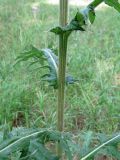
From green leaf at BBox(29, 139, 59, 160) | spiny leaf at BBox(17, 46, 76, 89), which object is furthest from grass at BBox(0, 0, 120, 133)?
green leaf at BBox(29, 139, 59, 160)

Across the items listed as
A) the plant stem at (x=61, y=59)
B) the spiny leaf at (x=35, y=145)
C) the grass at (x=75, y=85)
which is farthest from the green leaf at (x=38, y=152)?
the grass at (x=75, y=85)

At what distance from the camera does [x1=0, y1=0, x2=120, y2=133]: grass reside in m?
2.83

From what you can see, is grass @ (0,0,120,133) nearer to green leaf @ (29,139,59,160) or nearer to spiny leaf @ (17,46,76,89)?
spiny leaf @ (17,46,76,89)

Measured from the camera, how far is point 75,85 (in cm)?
322

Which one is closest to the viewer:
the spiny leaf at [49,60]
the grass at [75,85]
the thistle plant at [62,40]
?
the thistle plant at [62,40]

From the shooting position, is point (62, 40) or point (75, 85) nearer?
point (62, 40)

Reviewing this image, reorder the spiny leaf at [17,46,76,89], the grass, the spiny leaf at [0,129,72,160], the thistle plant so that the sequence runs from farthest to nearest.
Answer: the grass < the spiny leaf at [17,46,76,89] < the spiny leaf at [0,129,72,160] < the thistle plant

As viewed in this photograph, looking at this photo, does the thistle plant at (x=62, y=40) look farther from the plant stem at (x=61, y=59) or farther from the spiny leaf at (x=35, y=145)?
the spiny leaf at (x=35, y=145)

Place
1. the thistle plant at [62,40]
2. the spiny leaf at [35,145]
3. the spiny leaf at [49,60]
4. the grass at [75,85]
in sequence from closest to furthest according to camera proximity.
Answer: the thistle plant at [62,40]
the spiny leaf at [35,145]
the spiny leaf at [49,60]
the grass at [75,85]

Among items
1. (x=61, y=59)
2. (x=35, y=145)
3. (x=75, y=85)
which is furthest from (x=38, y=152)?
(x=75, y=85)

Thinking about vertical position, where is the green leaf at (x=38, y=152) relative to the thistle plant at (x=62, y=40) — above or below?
below

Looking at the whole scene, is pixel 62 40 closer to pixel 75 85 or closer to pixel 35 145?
pixel 35 145

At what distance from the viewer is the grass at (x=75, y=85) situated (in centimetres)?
283

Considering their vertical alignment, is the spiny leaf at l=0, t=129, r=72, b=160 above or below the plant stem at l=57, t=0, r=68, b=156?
below
